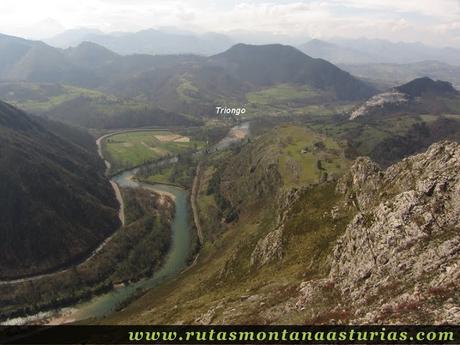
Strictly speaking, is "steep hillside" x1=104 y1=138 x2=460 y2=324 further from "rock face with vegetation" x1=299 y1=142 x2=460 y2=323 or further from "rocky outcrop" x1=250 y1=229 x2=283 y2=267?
"rocky outcrop" x1=250 y1=229 x2=283 y2=267

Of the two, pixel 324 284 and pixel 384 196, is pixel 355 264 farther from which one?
pixel 384 196

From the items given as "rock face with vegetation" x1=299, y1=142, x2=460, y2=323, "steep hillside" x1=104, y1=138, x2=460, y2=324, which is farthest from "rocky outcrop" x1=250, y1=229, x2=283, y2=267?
"rock face with vegetation" x1=299, y1=142, x2=460, y2=323

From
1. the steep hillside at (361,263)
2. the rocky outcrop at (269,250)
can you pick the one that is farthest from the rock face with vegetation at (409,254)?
the rocky outcrop at (269,250)

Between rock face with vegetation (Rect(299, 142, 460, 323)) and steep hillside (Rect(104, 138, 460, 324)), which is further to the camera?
steep hillside (Rect(104, 138, 460, 324))

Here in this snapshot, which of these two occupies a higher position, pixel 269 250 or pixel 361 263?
pixel 361 263

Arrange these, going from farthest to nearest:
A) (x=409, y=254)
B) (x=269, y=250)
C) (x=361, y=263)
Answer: (x=269, y=250) → (x=361, y=263) → (x=409, y=254)

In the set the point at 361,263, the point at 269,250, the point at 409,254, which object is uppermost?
the point at 409,254

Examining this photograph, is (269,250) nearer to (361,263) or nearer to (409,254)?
(361,263)

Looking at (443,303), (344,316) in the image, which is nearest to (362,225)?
(344,316)

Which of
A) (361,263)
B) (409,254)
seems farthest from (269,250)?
(409,254)

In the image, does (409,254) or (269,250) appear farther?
(269,250)
